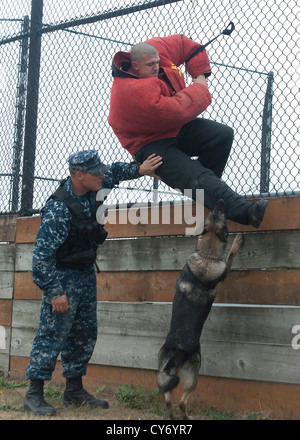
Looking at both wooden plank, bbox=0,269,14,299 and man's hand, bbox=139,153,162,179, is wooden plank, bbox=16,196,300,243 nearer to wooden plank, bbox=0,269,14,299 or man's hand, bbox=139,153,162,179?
wooden plank, bbox=0,269,14,299

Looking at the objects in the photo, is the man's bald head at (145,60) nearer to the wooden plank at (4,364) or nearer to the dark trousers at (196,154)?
the dark trousers at (196,154)

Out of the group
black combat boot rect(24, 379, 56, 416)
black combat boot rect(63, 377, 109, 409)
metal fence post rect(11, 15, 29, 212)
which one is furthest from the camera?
metal fence post rect(11, 15, 29, 212)

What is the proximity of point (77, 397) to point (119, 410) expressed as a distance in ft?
1.22

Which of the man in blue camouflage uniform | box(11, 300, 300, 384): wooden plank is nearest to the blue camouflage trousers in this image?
the man in blue camouflage uniform

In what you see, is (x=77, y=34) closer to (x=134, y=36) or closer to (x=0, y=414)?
(x=134, y=36)

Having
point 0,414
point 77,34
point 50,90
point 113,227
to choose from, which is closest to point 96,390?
point 0,414

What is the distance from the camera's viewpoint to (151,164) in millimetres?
4410

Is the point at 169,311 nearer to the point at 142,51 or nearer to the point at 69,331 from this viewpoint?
the point at 69,331

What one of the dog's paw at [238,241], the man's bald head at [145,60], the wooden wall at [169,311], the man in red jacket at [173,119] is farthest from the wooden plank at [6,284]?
the man's bald head at [145,60]

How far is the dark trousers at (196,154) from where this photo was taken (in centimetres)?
416

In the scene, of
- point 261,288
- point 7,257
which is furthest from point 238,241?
point 7,257

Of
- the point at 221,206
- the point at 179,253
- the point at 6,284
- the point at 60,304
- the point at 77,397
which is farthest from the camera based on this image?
the point at 6,284

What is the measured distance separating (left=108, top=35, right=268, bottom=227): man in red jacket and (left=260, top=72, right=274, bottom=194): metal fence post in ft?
1.28

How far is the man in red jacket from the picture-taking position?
4.15 m
